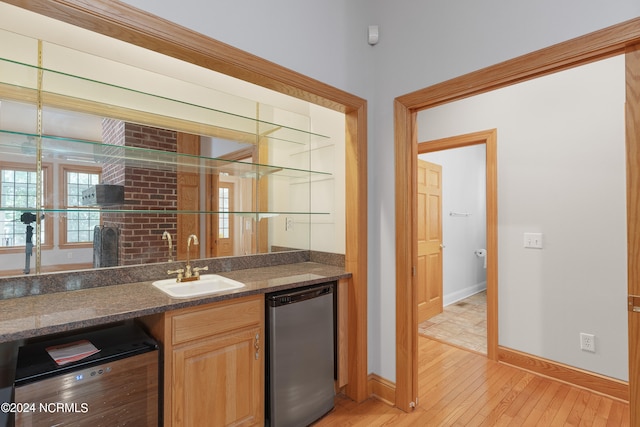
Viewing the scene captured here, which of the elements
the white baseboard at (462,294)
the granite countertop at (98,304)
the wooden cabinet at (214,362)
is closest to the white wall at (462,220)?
the white baseboard at (462,294)

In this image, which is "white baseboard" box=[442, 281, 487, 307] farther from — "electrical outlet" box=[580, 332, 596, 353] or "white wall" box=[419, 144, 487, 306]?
"electrical outlet" box=[580, 332, 596, 353]

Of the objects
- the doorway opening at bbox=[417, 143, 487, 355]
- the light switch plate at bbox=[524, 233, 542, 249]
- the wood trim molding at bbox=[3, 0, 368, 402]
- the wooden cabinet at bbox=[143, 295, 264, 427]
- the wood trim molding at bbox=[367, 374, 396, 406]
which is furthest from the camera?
the doorway opening at bbox=[417, 143, 487, 355]

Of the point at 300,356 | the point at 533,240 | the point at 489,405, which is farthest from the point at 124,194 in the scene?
the point at 533,240

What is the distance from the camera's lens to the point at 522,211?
2732mm

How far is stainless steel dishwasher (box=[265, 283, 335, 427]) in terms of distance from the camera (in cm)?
182

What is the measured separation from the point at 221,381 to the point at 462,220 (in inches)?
169

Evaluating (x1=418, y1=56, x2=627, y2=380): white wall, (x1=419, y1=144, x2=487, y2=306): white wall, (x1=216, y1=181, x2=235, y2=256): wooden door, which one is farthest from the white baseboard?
(x1=216, y1=181, x2=235, y2=256): wooden door

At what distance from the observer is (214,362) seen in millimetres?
1621

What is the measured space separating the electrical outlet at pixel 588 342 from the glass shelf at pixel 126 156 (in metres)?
2.28

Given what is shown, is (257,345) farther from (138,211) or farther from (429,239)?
(429,239)

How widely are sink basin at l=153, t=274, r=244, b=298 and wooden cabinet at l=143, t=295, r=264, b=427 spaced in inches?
9.0

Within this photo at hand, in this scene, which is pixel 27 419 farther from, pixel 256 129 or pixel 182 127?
pixel 256 129

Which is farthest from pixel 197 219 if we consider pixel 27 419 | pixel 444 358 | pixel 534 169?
pixel 534 169

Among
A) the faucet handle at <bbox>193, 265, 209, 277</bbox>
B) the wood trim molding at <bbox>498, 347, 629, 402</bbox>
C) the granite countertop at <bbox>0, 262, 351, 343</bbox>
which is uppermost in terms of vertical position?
the faucet handle at <bbox>193, 265, 209, 277</bbox>
